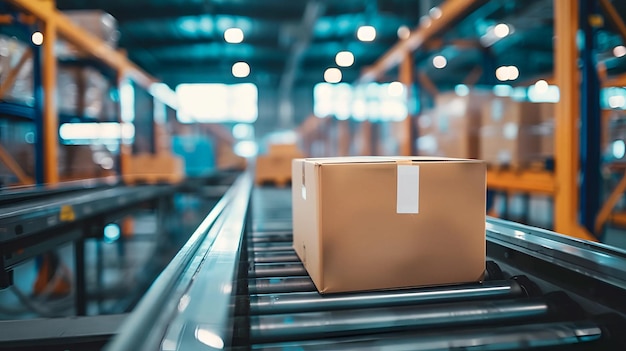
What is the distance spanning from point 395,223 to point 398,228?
2 centimetres

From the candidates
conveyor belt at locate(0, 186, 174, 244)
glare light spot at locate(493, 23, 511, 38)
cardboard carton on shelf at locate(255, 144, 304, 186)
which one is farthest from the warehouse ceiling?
conveyor belt at locate(0, 186, 174, 244)

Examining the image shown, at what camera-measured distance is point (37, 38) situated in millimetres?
3545

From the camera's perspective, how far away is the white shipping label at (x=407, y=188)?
3.73ft

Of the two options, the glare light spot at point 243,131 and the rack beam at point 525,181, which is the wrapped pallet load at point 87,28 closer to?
the rack beam at point 525,181

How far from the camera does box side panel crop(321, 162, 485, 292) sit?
44.0 inches

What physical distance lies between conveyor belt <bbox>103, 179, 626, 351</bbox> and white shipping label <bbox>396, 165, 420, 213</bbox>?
239 mm

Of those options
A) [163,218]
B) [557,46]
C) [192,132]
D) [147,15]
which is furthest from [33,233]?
[192,132]

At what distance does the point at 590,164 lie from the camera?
8.77ft

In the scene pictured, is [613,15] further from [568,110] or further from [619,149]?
[619,149]

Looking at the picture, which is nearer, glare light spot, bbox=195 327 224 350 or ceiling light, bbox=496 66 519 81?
glare light spot, bbox=195 327 224 350

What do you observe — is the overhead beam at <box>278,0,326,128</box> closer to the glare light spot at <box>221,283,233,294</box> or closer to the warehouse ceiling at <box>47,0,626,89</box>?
the warehouse ceiling at <box>47,0,626,89</box>

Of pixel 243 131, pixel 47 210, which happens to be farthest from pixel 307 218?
pixel 243 131

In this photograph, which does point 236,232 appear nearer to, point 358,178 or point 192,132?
point 358,178

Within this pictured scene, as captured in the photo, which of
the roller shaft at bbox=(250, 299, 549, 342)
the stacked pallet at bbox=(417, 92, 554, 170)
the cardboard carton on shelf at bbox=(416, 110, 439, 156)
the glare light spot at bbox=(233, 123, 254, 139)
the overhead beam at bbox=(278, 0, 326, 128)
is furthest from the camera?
the glare light spot at bbox=(233, 123, 254, 139)
